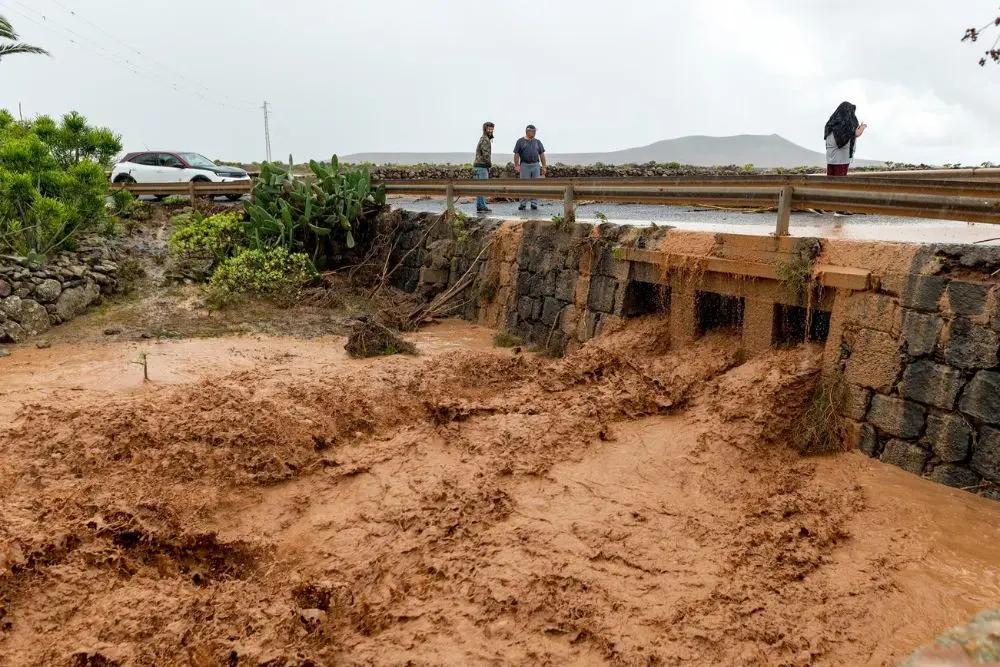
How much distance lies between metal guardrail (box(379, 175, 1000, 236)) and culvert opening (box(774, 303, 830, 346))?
729 mm

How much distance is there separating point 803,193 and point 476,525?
3999 millimetres

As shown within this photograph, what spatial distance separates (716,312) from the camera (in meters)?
7.06

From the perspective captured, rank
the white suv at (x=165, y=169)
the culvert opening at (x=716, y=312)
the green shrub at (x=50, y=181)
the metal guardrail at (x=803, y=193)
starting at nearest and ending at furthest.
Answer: the metal guardrail at (x=803, y=193), the culvert opening at (x=716, y=312), the green shrub at (x=50, y=181), the white suv at (x=165, y=169)

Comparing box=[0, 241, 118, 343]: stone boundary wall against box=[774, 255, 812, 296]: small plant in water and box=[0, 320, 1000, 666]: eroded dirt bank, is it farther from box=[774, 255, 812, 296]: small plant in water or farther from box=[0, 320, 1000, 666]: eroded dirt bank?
box=[774, 255, 812, 296]: small plant in water

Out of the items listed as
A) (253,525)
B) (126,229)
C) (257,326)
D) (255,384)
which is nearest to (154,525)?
(253,525)

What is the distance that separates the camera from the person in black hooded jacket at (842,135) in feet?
28.3

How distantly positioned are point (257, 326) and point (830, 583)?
26.9 feet

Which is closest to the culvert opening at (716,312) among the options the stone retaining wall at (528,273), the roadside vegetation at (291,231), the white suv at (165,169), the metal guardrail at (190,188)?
the stone retaining wall at (528,273)

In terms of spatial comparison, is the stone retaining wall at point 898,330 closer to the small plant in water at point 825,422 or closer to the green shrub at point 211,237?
the small plant in water at point 825,422

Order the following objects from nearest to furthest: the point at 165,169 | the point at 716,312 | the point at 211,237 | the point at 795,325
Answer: the point at 795,325
the point at 716,312
the point at 211,237
the point at 165,169

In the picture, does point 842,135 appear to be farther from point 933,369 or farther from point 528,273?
point 933,369

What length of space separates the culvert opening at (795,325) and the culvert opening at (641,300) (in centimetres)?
148

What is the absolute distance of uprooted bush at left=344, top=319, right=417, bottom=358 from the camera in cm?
855

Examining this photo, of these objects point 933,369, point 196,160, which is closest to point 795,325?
point 933,369
